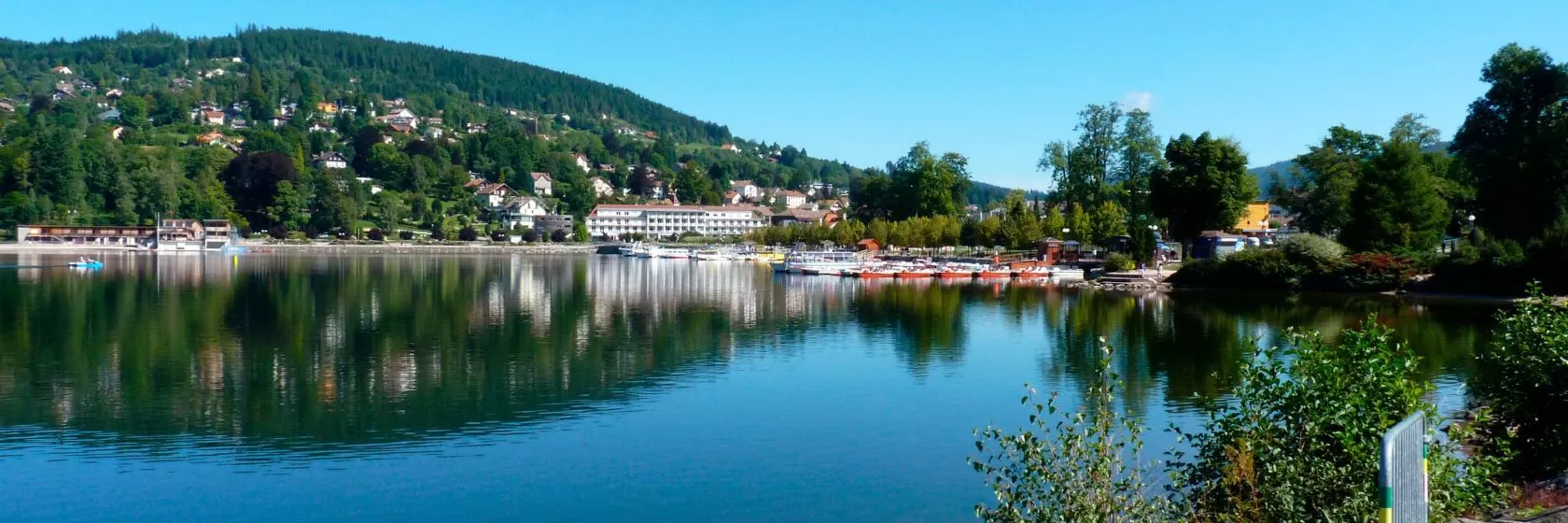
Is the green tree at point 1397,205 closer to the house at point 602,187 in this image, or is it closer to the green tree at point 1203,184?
the green tree at point 1203,184

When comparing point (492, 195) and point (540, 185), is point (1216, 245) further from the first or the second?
point (540, 185)

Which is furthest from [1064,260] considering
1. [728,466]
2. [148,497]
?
[148,497]

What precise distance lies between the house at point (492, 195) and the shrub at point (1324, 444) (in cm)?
13788

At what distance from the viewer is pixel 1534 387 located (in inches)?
390

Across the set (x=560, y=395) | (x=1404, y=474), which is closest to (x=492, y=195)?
(x=560, y=395)

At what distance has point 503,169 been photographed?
6324 inches

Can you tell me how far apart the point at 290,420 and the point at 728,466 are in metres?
6.84

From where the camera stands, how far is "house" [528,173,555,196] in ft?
521

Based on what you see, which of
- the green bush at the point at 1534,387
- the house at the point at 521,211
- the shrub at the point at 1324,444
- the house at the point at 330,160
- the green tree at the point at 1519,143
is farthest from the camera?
the house at the point at 330,160

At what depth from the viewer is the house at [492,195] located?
142 metres

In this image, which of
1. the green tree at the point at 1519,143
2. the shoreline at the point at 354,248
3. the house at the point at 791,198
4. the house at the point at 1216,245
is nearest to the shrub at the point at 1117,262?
the house at the point at 1216,245

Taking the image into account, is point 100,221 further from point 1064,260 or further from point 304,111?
point 1064,260

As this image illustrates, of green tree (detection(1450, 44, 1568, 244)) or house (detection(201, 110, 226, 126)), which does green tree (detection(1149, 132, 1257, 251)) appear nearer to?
green tree (detection(1450, 44, 1568, 244))

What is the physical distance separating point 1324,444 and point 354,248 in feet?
344
